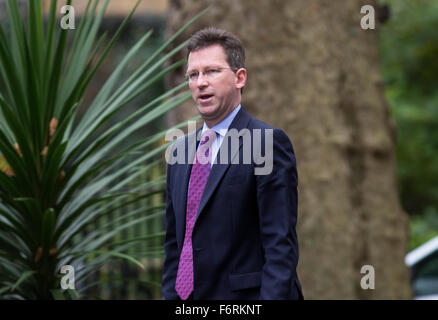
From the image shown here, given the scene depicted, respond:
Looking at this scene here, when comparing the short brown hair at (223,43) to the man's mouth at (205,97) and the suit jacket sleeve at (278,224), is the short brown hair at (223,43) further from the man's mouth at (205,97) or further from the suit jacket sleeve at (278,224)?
the suit jacket sleeve at (278,224)

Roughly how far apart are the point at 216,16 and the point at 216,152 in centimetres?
276

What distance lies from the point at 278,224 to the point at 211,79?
17.6 inches

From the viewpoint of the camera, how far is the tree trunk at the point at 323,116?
437cm

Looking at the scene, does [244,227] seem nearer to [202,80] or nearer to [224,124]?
[224,124]

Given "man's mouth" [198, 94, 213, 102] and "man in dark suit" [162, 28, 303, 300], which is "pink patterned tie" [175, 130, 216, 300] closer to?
"man in dark suit" [162, 28, 303, 300]

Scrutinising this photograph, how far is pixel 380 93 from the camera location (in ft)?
15.8

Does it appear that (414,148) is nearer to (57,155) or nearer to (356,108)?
(356,108)

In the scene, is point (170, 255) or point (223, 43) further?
point (170, 255)

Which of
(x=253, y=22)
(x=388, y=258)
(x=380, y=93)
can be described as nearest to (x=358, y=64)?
(x=380, y=93)

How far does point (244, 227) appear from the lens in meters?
1.79

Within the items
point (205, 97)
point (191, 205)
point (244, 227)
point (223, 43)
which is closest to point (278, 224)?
point (244, 227)

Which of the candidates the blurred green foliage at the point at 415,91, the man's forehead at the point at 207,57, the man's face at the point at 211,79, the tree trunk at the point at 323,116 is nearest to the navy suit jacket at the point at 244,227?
the man's face at the point at 211,79

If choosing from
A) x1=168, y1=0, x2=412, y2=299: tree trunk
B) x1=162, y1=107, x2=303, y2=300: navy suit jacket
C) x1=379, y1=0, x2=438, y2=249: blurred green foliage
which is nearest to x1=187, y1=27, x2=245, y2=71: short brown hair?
x1=162, y1=107, x2=303, y2=300: navy suit jacket
